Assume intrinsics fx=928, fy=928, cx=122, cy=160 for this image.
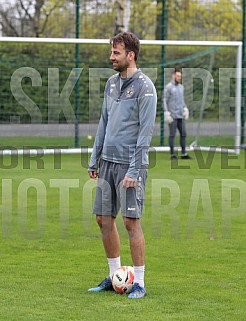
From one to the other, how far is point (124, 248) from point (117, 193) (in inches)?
82.3

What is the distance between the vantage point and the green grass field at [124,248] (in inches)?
274

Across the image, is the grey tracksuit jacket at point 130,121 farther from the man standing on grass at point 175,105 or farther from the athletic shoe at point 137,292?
the man standing on grass at point 175,105

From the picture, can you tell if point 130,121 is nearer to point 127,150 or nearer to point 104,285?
point 127,150

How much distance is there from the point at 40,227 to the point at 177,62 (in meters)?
10.7

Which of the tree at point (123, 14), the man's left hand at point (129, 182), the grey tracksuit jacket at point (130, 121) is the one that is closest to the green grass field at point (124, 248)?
the man's left hand at point (129, 182)

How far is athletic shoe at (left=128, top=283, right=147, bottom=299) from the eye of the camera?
727 centimetres

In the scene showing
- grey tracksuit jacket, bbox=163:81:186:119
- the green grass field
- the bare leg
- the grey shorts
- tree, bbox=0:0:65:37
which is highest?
tree, bbox=0:0:65:37

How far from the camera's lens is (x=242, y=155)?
19375mm

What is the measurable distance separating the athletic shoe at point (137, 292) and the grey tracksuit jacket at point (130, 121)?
88 centimetres

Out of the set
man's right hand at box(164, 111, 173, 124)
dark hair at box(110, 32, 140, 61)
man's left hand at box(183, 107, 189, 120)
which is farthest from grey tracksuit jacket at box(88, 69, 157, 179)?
man's left hand at box(183, 107, 189, 120)

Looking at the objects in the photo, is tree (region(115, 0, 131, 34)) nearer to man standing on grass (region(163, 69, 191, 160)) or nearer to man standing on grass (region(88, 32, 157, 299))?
man standing on grass (region(163, 69, 191, 160))

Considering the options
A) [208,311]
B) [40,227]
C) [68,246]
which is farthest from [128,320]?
[40,227]

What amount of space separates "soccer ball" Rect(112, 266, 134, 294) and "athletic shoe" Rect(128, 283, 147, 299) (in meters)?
0.07

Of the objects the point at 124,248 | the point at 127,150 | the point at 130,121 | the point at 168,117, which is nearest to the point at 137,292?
the point at 127,150
